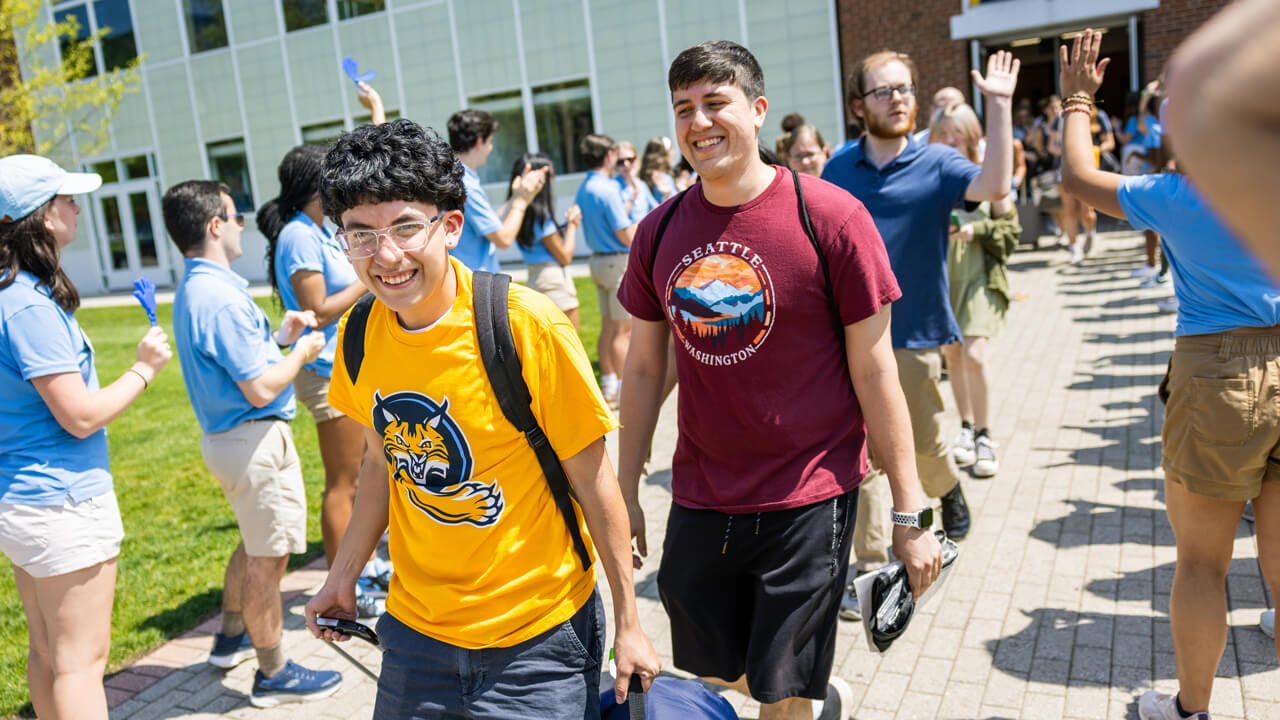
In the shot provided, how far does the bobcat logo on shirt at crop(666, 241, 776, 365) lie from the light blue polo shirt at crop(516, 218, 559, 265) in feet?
17.9

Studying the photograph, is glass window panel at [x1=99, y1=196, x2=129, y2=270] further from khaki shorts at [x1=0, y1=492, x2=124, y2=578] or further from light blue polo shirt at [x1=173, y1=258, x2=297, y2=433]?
khaki shorts at [x1=0, y1=492, x2=124, y2=578]

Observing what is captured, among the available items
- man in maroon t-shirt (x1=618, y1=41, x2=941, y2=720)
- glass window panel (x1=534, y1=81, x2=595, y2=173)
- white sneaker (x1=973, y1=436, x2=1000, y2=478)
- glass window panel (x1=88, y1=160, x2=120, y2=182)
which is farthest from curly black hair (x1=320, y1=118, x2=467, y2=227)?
glass window panel (x1=88, y1=160, x2=120, y2=182)

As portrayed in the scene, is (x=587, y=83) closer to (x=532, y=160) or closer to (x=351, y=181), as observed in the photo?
(x=532, y=160)

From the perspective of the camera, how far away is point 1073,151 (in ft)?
10.0

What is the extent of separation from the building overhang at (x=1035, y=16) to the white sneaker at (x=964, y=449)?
42.2 ft

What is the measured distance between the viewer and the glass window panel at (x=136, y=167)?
2597cm

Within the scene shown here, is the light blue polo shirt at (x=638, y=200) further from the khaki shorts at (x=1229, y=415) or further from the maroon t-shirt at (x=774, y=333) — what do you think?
the khaki shorts at (x=1229, y=415)

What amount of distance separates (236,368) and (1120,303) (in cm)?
1032

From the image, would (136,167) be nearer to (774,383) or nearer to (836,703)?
(836,703)

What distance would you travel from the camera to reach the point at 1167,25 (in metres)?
16.5

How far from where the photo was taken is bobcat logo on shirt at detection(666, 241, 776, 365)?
2.74m

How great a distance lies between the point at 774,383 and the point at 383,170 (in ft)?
3.95

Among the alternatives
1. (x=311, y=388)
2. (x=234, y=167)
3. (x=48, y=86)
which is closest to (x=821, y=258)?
(x=311, y=388)

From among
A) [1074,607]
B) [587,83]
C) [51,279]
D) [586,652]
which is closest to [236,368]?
[51,279]
